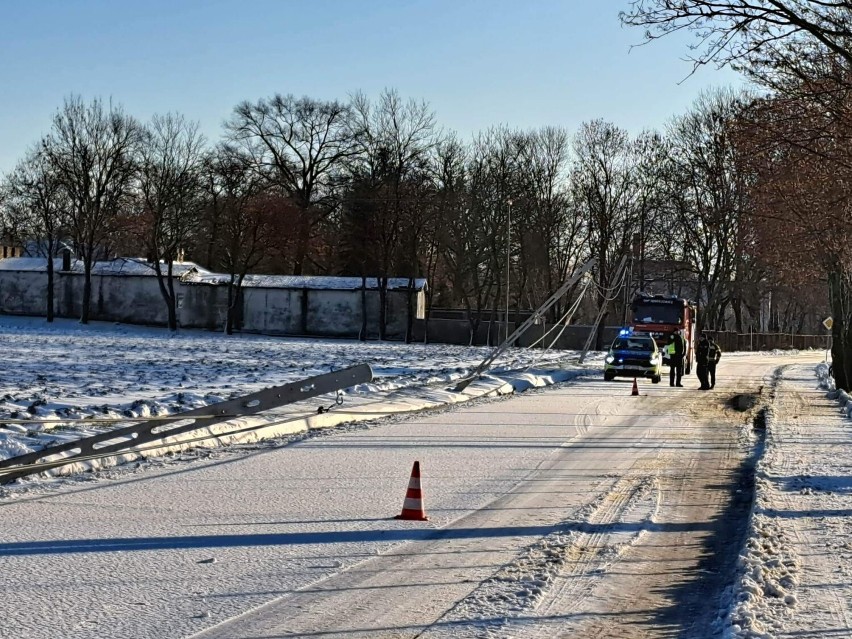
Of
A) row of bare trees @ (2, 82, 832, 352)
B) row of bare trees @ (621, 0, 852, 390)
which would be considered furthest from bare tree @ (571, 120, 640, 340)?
row of bare trees @ (621, 0, 852, 390)

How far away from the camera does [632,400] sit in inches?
1136

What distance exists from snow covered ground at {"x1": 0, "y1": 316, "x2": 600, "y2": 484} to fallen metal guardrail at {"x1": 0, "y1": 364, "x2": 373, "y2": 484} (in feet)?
0.91

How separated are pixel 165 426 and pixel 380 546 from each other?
7.85 meters

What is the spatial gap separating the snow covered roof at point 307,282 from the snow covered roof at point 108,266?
1674 mm

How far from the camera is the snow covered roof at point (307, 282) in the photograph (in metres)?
77.9

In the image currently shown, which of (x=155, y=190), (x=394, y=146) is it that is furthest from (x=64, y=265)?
(x=394, y=146)

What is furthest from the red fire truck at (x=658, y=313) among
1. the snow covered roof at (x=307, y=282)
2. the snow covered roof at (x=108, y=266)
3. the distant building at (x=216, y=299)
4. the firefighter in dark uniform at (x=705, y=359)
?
the snow covered roof at (x=108, y=266)

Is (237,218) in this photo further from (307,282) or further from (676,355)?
(676,355)

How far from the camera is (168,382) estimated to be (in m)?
26.9

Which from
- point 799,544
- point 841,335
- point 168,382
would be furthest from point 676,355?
point 799,544

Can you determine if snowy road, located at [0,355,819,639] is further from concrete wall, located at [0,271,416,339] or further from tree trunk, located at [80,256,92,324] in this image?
concrete wall, located at [0,271,416,339]

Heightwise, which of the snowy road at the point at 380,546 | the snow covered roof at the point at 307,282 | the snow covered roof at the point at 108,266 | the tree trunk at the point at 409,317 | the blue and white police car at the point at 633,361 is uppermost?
the snow covered roof at the point at 108,266

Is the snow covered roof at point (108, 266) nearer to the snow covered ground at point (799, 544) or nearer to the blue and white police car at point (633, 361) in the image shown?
the blue and white police car at point (633, 361)

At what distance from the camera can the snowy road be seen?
6.80m
